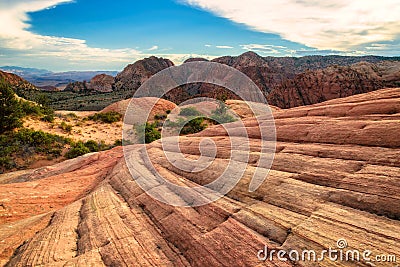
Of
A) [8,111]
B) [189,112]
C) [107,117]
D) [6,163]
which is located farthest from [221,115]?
[6,163]

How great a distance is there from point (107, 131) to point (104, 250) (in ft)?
112

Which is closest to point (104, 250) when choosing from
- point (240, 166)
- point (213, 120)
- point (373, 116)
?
point (240, 166)

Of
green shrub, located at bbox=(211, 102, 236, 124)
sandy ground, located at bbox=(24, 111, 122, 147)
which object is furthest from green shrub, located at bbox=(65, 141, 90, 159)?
green shrub, located at bbox=(211, 102, 236, 124)

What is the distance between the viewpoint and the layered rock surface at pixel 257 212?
247 inches

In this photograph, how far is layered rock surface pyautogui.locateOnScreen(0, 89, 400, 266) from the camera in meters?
6.27

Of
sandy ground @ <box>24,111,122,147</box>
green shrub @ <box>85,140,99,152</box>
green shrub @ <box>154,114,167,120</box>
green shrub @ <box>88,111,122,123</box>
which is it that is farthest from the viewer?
green shrub @ <box>154,114,167,120</box>

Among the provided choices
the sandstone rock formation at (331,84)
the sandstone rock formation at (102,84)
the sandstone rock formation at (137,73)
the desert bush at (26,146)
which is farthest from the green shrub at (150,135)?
the sandstone rock formation at (102,84)

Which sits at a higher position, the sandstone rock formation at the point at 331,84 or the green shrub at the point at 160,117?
the sandstone rock formation at the point at 331,84

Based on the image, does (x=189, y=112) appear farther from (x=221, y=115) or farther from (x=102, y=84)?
(x=102, y=84)

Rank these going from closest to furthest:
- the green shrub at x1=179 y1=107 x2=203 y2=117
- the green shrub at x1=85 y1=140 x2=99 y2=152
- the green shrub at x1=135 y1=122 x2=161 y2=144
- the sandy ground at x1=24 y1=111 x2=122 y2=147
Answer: the green shrub at x1=85 y1=140 x2=99 y2=152, the green shrub at x1=135 y1=122 x2=161 y2=144, the sandy ground at x1=24 y1=111 x2=122 y2=147, the green shrub at x1=179 y1=107 x2=203 y2=117

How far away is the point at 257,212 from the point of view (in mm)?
7445

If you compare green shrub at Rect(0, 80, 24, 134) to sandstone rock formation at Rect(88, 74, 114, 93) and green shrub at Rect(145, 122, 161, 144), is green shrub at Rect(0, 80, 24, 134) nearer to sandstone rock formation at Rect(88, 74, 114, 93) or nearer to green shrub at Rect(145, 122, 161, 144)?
green shrub at Rect(145, 122, 161, 144)

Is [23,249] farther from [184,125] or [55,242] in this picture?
[184,125]

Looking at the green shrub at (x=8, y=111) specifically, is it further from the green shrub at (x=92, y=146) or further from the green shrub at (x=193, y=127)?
the green shrub at (x=193, y=127)
